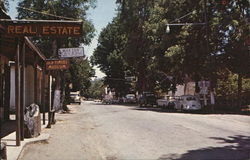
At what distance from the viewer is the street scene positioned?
1351 cm

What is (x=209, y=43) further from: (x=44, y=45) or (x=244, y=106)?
(x=44, y=45)

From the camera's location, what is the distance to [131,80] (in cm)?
8925

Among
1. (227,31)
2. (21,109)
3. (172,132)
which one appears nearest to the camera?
(21,109)

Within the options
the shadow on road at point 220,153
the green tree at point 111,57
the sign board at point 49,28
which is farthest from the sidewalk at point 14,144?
the green tree at point 111,57

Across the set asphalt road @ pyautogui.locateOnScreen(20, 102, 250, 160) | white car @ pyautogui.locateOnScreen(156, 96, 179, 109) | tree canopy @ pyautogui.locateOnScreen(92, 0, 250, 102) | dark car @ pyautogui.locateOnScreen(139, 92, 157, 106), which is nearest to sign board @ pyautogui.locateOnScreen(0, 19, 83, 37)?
asphalt road @ pyautogui.locateOnScreen(20, 102, 250, 160)

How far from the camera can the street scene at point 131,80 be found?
44.3 ft

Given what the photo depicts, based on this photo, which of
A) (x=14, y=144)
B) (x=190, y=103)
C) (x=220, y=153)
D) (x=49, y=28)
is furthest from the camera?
(x=190, y=103)

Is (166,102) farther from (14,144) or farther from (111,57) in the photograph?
(14,144)

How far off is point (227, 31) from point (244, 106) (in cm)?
900

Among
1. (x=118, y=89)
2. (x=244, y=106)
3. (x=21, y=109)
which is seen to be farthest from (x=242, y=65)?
(x=118, y=89)

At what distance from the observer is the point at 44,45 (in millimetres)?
39062

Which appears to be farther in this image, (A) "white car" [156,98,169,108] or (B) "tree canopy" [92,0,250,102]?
(A) "white car" [156,98,169,108]

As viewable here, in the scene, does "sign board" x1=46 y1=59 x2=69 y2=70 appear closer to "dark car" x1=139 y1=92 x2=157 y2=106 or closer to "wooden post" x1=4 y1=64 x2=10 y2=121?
"wooden post" x1=4 y1=64 x2=10 y2=121

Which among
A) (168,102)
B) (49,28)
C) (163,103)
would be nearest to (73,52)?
(49,28)
